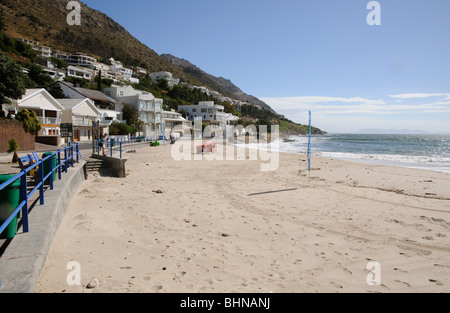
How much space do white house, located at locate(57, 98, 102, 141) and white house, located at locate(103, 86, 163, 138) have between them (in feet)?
47.6

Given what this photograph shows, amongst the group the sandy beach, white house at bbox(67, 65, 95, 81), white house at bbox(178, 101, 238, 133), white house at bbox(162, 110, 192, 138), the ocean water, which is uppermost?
white house at bbox(67, 65, 95, 81)

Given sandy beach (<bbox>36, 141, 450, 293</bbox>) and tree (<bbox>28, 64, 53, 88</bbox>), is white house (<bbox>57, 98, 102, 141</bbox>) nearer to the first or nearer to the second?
sandy beach (<bbox>36, 141, 450, 293</bbox>)

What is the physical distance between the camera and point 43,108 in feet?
96.5

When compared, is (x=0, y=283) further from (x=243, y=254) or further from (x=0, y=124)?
(x=0, y=124)

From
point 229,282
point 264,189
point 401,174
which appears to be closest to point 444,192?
point 401,174

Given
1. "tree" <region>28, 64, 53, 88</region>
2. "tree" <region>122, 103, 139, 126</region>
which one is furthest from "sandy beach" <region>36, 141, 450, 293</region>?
"tree" <region>28, 64, 53, 88</region>

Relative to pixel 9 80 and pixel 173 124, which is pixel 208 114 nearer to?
pixel 173 124

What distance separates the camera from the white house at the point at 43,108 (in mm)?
27062

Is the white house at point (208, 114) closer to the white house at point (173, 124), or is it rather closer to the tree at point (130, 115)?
the white house at point (173, 124)

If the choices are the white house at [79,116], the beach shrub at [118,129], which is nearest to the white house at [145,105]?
the beach shrub at [118,129]

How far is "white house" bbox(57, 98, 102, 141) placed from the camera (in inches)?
1324

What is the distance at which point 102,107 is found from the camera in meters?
46.3

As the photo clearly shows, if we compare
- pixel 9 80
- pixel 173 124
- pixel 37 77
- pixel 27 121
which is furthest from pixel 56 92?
pixel 27 121

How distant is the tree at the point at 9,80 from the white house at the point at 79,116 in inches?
406
